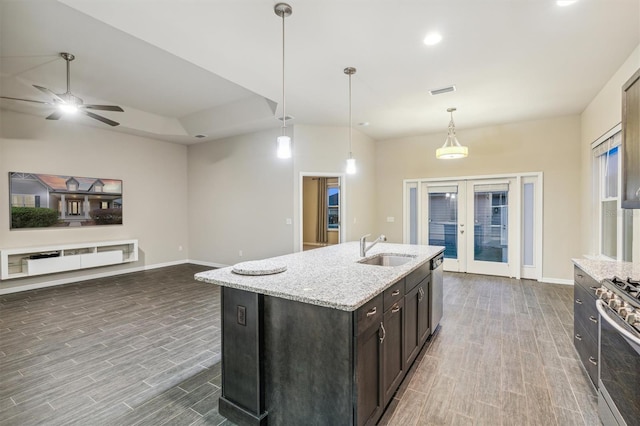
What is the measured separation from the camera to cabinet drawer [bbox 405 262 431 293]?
2377 mm

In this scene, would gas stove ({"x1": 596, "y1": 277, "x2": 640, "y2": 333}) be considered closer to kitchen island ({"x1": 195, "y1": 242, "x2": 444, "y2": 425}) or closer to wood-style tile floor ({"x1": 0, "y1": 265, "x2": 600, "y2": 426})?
wood-style tile floor ({"x1": 0, "y1": 265, "x2": 600, "y2": 426})

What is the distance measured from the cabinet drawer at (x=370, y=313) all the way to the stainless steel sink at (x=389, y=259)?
1099mm

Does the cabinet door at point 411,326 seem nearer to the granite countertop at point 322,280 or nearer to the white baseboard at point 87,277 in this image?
the granite countertop at point 322,280

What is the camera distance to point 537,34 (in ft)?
9.16

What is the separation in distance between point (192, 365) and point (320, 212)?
7432mm

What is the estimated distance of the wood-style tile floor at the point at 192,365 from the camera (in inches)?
79.6

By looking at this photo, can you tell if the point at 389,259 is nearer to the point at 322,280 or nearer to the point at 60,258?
the point at 322,280

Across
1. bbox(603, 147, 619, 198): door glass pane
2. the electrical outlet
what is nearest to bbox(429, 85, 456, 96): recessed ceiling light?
bbox(603, 147, 619, 198): door glass pane

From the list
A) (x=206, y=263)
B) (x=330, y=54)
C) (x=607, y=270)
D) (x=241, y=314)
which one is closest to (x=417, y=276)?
(x=607, y=270)

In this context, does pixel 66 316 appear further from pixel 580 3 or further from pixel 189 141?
pixel 580 3

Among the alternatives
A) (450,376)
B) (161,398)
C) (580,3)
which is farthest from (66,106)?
(580,3)

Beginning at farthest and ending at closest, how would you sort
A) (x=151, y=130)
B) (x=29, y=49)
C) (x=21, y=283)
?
(x=151, y=130) < (x=21, y=283) < (x=29, y=49)

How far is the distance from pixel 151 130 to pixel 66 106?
8.05 ft

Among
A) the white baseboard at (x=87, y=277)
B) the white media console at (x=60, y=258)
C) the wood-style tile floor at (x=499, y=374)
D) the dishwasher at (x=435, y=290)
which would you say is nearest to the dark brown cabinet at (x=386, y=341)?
the wood-style tile floor at (x=499, y=374)
